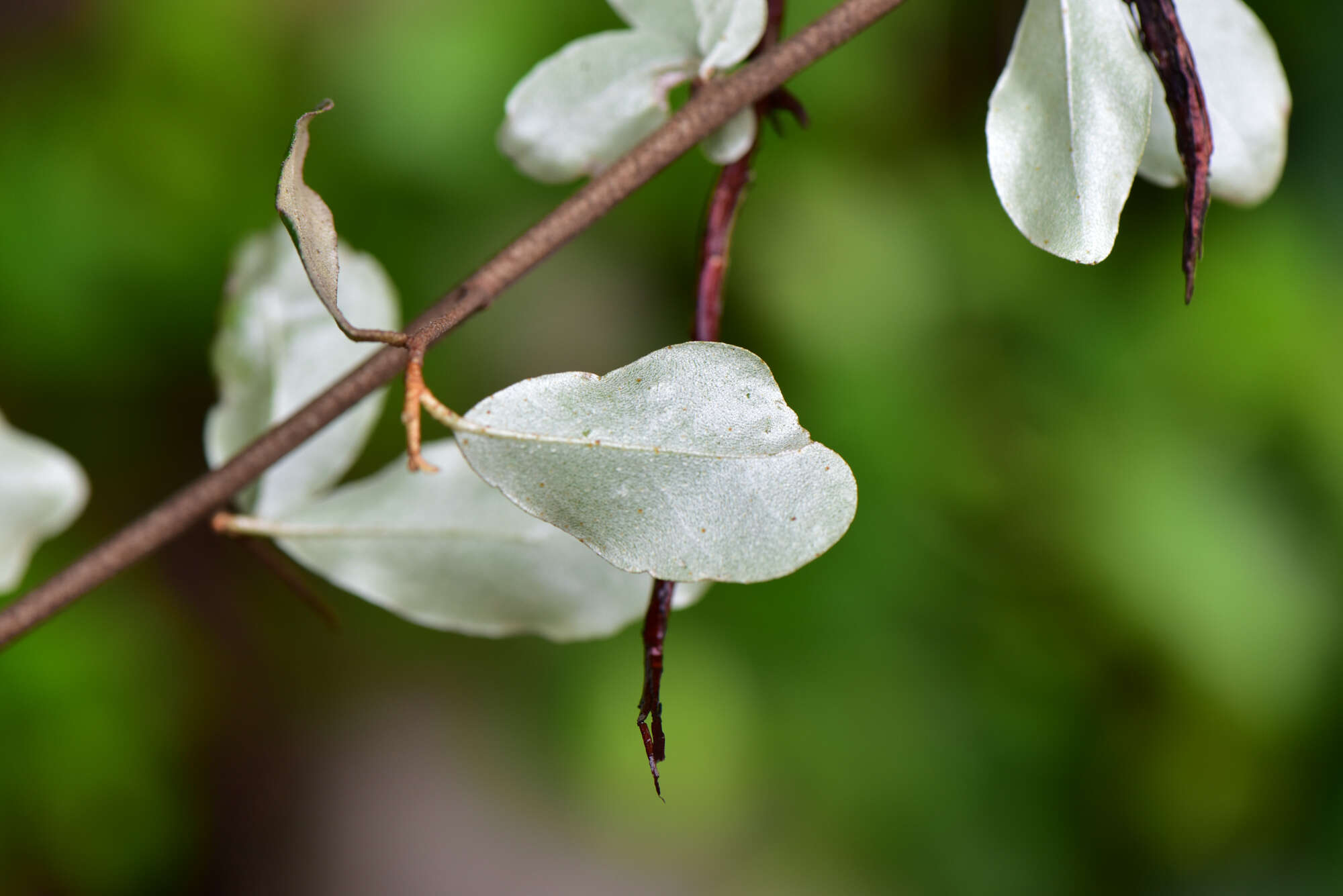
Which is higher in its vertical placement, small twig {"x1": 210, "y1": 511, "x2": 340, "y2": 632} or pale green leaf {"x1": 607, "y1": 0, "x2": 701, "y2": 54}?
pale green leaf {"x1": 607, "y1": 0, "x2": 701, "y2": 54}

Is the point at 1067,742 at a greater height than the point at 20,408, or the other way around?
the point at 20,408

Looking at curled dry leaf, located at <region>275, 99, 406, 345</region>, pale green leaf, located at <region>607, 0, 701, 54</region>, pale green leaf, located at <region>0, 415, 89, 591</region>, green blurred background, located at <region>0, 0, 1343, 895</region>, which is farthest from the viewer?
green blurred background, located at <region>0, 0, 1343, 895</region>

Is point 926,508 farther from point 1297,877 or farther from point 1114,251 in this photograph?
point 1297,877

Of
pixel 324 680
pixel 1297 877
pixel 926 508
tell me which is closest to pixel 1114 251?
pixel 926 508

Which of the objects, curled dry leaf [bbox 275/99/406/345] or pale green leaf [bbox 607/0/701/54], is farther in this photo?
pale green leaf [bbox 607/0/701/54]

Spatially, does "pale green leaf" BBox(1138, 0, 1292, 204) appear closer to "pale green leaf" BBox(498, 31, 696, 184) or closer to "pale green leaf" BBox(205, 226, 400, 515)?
"pale green leaf" BBox(498, 31, 696, 184)

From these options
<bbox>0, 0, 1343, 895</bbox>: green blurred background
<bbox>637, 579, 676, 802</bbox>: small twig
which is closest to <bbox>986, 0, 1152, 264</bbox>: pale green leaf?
<bbox>637, 579, 676, 802</bbox>: small twig
